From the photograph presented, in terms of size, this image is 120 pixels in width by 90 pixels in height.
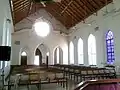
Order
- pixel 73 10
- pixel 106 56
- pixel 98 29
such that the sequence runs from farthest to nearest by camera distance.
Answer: pixel 73 10 → pixel 98 29 → pixel 106 56

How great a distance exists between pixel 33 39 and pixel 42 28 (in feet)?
5.35

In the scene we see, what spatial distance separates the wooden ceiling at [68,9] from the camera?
13.3 metres

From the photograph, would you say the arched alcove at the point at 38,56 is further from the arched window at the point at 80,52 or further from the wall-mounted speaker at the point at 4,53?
the wall-mounted speaker at the point at 4,53

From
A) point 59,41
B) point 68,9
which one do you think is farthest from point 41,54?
point 68,9

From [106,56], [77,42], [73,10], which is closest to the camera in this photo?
[106,56]

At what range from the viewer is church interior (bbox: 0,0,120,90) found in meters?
7.60

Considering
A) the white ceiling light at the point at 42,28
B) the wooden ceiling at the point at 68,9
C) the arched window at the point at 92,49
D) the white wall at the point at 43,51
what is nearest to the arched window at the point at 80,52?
the arched window at the point at 92,49

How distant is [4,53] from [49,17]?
49.3 feet

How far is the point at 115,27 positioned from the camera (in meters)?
11.4

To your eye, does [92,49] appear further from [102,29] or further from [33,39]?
[33,39]

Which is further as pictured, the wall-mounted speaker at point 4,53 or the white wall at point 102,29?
the white wall at point 102,29

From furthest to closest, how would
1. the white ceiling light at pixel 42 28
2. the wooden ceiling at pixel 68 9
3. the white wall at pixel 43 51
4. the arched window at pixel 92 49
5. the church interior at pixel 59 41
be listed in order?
the white wall at pixel 43 51 → the white ceiling light at pixel 42 28 → the arched window at pixel 92 49 → the wooden ceiling at pixel 68 9 → the church interior at pixel 59 41

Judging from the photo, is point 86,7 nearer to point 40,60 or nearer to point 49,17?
point 49,17

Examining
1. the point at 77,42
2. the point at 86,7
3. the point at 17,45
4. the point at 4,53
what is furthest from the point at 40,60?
the point at 4,53
